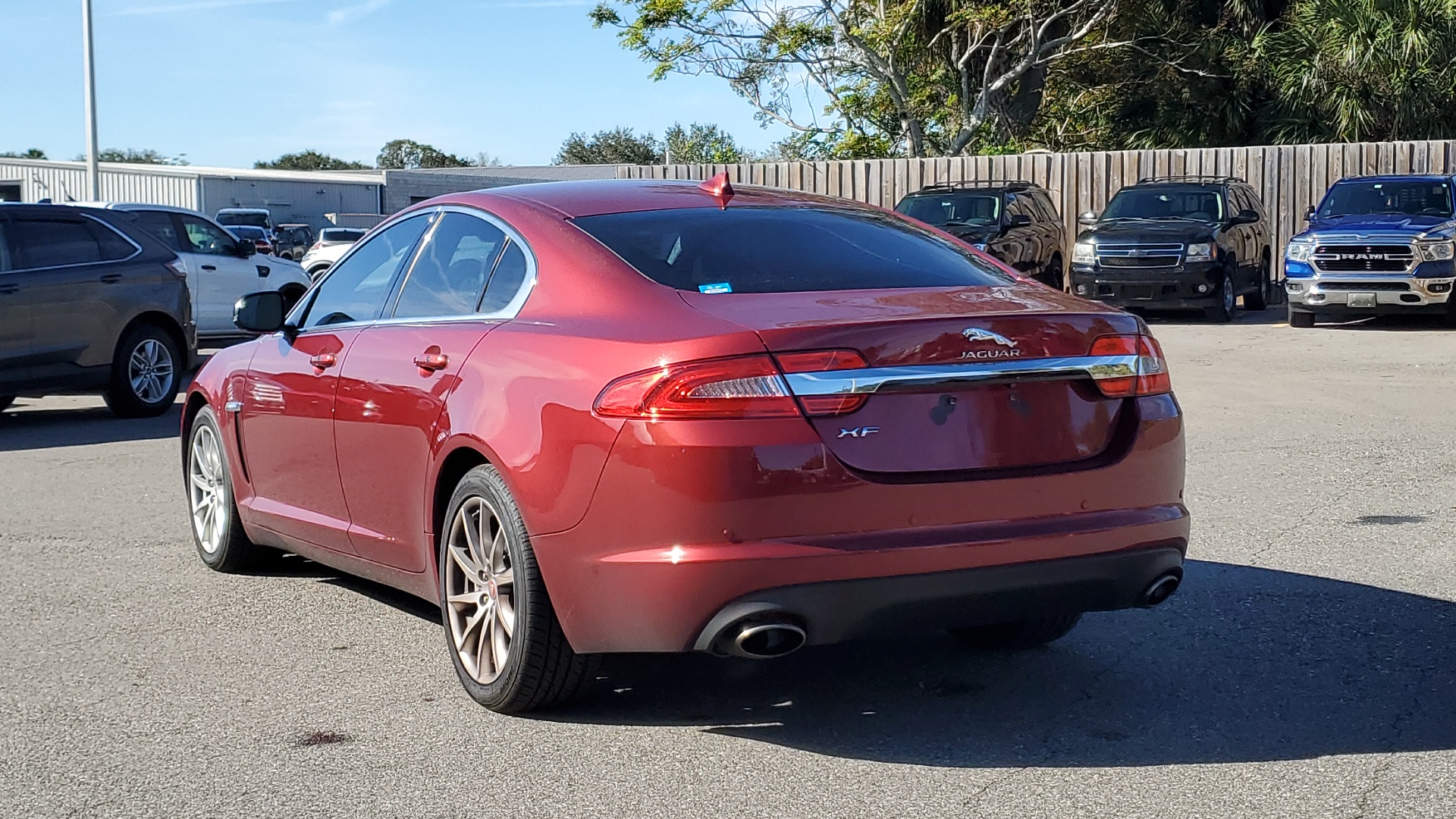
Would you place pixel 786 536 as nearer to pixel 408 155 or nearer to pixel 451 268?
pixel 451 268

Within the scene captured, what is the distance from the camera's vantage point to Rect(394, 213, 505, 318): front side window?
521 centimetres

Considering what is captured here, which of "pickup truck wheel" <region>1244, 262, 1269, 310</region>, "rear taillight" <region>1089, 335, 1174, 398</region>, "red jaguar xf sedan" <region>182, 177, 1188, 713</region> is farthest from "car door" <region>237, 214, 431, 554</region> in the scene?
"pickup truck wheel" <region>1244, 262, 1269, 310</region>

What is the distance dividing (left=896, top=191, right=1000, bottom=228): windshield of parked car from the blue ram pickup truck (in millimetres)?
3957

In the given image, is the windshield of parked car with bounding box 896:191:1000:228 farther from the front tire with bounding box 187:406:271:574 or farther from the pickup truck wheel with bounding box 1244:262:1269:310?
the front tire with bounding box 187:406:271:574

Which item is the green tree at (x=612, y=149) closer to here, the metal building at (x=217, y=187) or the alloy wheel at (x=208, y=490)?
the metal building at (x=217, y=187)

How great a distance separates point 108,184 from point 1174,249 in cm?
4671

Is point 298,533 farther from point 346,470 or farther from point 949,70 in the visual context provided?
point 949,70

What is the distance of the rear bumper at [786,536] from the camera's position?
4.11 meters

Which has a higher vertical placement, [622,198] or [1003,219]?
[1003,219]

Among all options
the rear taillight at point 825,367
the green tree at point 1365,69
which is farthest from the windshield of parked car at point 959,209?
the rear taillight at point 825,367

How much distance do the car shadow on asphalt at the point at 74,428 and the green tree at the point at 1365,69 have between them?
78.7ft

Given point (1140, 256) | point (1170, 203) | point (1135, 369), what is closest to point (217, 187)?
point (1170, 203)

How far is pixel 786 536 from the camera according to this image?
4.12 m

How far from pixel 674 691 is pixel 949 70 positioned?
111 feet
